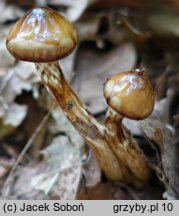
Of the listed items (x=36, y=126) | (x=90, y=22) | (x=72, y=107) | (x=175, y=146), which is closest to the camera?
(x=72, y=107)

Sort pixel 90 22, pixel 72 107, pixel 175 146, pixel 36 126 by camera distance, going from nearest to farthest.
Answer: pixel 72 107
pixel 175 146
pixel 36 126
pixel 90 22

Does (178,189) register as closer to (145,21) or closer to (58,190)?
(58,190)

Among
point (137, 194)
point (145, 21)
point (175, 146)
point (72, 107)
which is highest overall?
point (72, 107)

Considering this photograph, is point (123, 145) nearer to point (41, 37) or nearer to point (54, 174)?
point (54, 174)

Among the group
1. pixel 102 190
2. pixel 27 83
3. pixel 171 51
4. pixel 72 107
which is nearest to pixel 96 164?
pixel 102 190

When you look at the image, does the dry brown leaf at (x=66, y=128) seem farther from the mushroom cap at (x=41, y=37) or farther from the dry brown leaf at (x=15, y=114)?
the mushroom cap at (x=41, y=37)

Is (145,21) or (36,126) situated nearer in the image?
(36,126)

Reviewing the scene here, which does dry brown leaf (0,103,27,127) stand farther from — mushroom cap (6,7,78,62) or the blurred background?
mushroom cap (6,7,78,62)

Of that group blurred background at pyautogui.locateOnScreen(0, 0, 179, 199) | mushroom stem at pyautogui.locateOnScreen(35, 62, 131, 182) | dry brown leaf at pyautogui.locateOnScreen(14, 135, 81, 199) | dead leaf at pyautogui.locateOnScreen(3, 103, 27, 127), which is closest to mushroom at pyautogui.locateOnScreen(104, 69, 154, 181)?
mushroom stem at pyautogui.locateOnScreen(35, 62, 131, 182)
